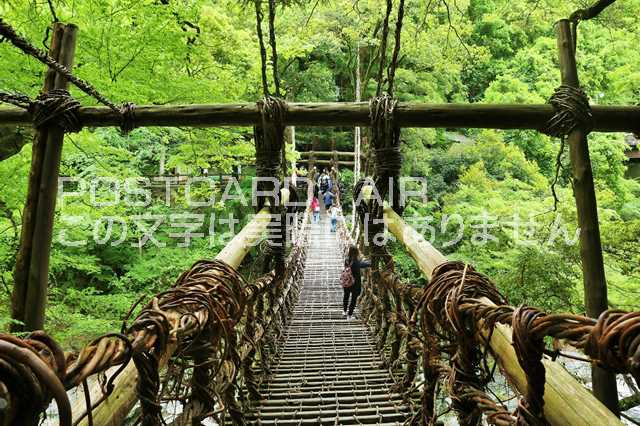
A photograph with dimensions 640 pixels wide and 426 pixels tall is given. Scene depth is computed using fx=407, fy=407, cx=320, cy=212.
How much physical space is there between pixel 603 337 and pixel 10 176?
11.1ft

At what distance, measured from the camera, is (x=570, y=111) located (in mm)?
1977

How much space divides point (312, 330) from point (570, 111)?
8.46 ft

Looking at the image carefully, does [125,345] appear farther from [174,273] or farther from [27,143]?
[174,273]

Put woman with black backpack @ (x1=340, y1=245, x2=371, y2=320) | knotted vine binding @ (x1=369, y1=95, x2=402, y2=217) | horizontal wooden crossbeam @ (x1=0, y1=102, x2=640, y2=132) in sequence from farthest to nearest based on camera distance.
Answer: woman with black backpack @ (x1=340, y1=245, x2=371, y2=320) < knotted vine binding @ (x1=369, y1=95, x2=402, y2=217) < horizontal wooden crossbeam @ (x1=0, y1=102, x2=640, y2=132)

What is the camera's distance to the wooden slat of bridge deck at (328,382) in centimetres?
181

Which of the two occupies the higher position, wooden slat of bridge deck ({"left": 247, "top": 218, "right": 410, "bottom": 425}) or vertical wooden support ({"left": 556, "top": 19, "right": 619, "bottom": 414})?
vertical wooden support ({"left": 556, "top": 19, "right": 619, "bottom": 414})

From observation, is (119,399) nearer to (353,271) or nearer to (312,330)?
(312,330)

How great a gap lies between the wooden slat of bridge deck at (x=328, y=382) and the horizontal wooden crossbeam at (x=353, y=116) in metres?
1.40

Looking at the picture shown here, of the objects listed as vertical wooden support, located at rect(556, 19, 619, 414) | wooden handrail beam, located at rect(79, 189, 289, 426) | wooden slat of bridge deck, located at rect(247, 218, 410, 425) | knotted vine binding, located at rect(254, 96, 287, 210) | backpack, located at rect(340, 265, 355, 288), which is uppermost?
knotted vine binding, located at rect(254, 96, 287, 210)

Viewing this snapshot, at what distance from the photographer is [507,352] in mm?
889

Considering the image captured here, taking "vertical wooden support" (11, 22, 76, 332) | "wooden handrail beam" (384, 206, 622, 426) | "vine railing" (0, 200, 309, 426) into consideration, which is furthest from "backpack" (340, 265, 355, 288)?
"wooden handrail beam" (384, 206, 622, 426)

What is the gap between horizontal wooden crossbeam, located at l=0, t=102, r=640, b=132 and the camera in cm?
207

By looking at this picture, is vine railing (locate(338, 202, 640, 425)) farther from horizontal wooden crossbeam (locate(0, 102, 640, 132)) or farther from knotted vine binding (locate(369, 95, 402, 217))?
horizontal wooden crossbeam (locate(0, 102, 640, 132))

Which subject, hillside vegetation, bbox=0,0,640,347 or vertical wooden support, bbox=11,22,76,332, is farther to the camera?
hillside vegetation, bbox=0,0,640,347
